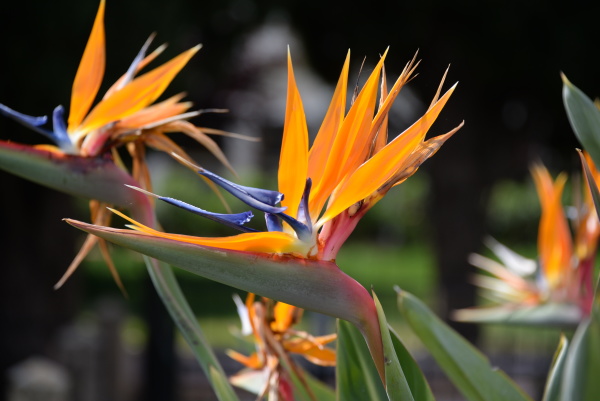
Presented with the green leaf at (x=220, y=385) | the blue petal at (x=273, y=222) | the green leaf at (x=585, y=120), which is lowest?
the green leaf at (x=220, y=385)

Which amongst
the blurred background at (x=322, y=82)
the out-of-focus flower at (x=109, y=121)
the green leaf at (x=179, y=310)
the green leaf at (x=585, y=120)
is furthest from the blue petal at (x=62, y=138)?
the blurred background at (x=322, y=82)

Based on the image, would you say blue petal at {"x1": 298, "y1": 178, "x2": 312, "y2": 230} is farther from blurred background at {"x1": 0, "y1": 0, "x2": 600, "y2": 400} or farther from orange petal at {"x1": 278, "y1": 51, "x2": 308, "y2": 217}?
blurred background at {"x1": 0, "y1": 0, "x2": 600, "y2": 400}

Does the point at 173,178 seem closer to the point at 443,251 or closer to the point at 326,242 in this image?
the point at 443,251

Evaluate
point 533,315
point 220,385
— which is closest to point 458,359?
point 220,385

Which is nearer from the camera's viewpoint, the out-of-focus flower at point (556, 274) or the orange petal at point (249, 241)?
the orange petal at point (249, 241)

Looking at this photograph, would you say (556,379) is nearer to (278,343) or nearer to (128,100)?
(278,343)

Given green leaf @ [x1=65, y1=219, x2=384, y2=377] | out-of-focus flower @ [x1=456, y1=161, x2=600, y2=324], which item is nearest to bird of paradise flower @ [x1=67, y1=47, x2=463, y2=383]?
green leaf @ [x1=65, y1=219, x2=384, y2=377]

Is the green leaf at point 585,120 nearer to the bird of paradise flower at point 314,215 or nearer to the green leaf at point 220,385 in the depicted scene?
the bird of paradise flower at point 314,215
